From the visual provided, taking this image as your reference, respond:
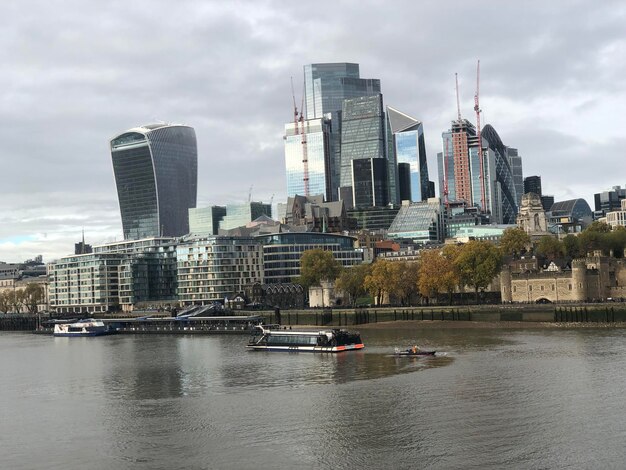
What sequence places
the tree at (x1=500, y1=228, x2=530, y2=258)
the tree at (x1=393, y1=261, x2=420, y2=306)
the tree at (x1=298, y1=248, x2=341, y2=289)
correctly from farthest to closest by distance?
the tree at (x1=500, y1=228, x2=530, y2=258)
the tree at (x1=298, y1=248, x2=341, y2=289)
the tree at (x1=393, y1=261, x2=420, y2=306)

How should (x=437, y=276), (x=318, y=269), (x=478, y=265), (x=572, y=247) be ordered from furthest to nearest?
(x=318, y=269) < (x=572, y=247) < (x=437, y=276) < (x=478, y=265)

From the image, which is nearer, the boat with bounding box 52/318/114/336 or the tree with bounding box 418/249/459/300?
the tree with bounding box 418/249/459/300

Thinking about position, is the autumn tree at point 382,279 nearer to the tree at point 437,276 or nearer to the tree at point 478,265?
the tree at point 437,276

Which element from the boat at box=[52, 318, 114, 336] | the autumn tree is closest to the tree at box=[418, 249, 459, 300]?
the autumn tree

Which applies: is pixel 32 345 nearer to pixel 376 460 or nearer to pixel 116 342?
pixel 116 342

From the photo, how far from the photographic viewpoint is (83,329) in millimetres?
167250

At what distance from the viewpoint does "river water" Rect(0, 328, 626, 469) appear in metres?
49.9

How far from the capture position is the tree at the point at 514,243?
188875mm

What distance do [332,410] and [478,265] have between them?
94373 millimetres

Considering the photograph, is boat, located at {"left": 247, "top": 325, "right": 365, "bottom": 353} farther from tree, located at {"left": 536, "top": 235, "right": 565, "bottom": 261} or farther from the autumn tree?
tree, located at {"left": 536, "top": 235, "right": 565, "bottom": 261}

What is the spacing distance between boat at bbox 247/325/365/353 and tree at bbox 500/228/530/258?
8839 centimetres

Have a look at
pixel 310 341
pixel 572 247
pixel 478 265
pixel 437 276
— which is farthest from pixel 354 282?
pixel 310 341

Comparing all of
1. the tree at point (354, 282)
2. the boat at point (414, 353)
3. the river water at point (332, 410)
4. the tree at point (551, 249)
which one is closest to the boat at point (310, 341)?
the river water at point (332, 410)

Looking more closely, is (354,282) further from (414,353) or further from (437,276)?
(414,353)
